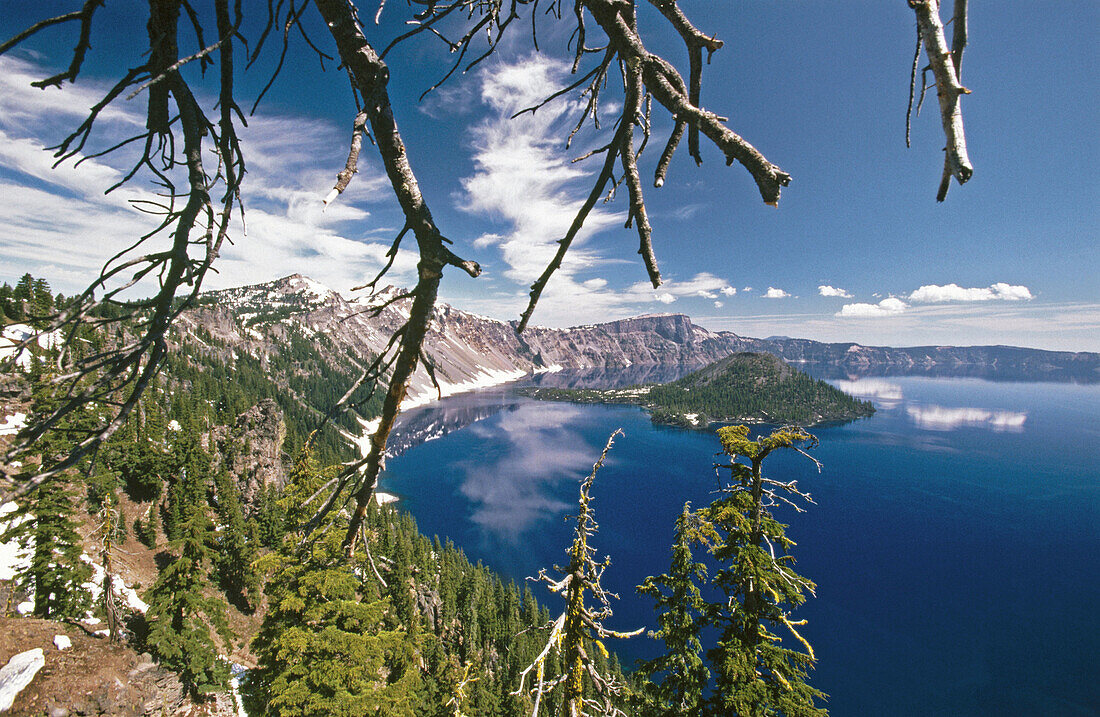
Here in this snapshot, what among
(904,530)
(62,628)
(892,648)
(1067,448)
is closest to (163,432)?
(62,628)

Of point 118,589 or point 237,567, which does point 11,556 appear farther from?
point 237,567

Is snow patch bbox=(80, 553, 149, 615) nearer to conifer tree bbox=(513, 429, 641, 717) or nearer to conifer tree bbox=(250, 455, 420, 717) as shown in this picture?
conifer tree bbox=(250, 455, 420, 717)

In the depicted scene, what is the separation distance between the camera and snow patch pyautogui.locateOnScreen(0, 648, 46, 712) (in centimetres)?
963

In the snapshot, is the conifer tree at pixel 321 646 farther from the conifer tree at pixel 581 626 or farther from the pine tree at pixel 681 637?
the pine tree at pixel 681 637

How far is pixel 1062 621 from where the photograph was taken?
33.8m

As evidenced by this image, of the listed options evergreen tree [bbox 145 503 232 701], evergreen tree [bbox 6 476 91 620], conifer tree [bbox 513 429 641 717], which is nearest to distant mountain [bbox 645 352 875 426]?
evergreen tree [bbox 145 503 232 701]

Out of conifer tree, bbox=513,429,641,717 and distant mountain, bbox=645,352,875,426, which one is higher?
conifer tree, bbox=513,429,641,717

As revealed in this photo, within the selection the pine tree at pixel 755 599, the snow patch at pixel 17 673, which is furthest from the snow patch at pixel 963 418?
the snow patch at pixel 17 673

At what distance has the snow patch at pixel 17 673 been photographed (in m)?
9.63

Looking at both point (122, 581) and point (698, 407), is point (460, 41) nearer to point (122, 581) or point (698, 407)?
point (122, 581)

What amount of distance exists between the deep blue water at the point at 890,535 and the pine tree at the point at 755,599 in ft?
93.6

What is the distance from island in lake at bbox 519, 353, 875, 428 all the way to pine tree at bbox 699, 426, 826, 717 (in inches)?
4140

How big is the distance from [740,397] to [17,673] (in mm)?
137227

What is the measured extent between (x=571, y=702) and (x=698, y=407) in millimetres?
126979
